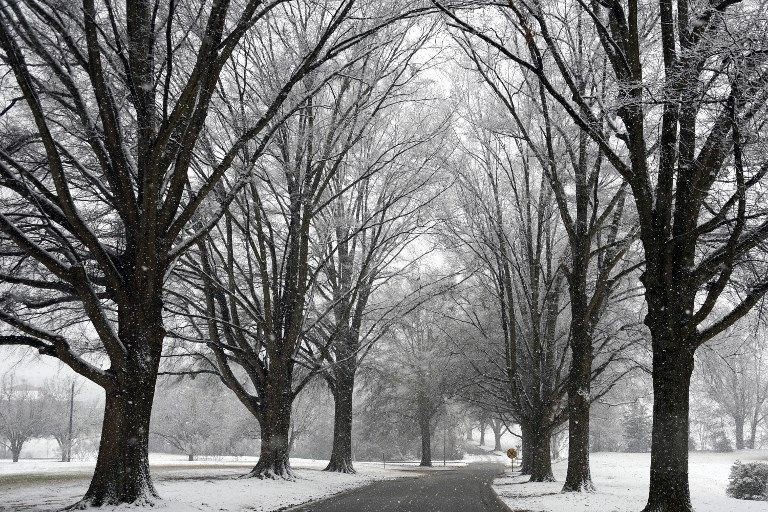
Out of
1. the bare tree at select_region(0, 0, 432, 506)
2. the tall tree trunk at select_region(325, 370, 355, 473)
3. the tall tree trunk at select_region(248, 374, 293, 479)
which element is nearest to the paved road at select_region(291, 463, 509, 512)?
the tall tree trunk at select_region(248, 374, 293, 479)

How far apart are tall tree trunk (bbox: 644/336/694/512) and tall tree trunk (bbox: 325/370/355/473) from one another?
17.9 metres

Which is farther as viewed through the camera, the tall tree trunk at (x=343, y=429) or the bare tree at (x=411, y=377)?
the bare tree at (x=411, y=377)

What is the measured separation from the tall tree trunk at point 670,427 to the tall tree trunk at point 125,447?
7414 mm

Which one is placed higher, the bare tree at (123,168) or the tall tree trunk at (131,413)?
the bare tree at (123,168)

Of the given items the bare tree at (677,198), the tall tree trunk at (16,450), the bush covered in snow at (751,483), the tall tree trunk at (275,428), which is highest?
the bare tree at (677,198)

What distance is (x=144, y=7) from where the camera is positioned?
9.67m

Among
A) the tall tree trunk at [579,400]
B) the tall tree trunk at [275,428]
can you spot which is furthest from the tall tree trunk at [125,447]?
the tall tree trunk at [579,400]

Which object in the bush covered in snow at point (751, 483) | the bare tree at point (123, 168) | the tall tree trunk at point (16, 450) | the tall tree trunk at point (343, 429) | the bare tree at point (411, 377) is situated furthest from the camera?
the tall tree trunk at point (16, 450)

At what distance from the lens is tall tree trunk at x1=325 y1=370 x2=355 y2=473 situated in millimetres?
24062

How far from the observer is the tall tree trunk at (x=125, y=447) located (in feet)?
27.8

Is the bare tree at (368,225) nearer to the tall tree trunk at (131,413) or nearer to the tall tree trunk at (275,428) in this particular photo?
the tall tree trunk at (275,428)

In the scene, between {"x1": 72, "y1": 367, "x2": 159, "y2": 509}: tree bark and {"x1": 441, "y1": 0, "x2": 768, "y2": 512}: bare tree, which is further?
{"x1": 72, "y1": 367, "x2": 159, "y2": 509}: tree bark

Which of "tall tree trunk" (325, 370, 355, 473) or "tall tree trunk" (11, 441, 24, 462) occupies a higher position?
"tall tree trunk" (325, 370, 355, 473)

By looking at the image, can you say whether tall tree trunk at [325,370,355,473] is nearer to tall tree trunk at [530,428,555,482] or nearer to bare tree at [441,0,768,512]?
tall tree trunk at [530,428,555,482]
